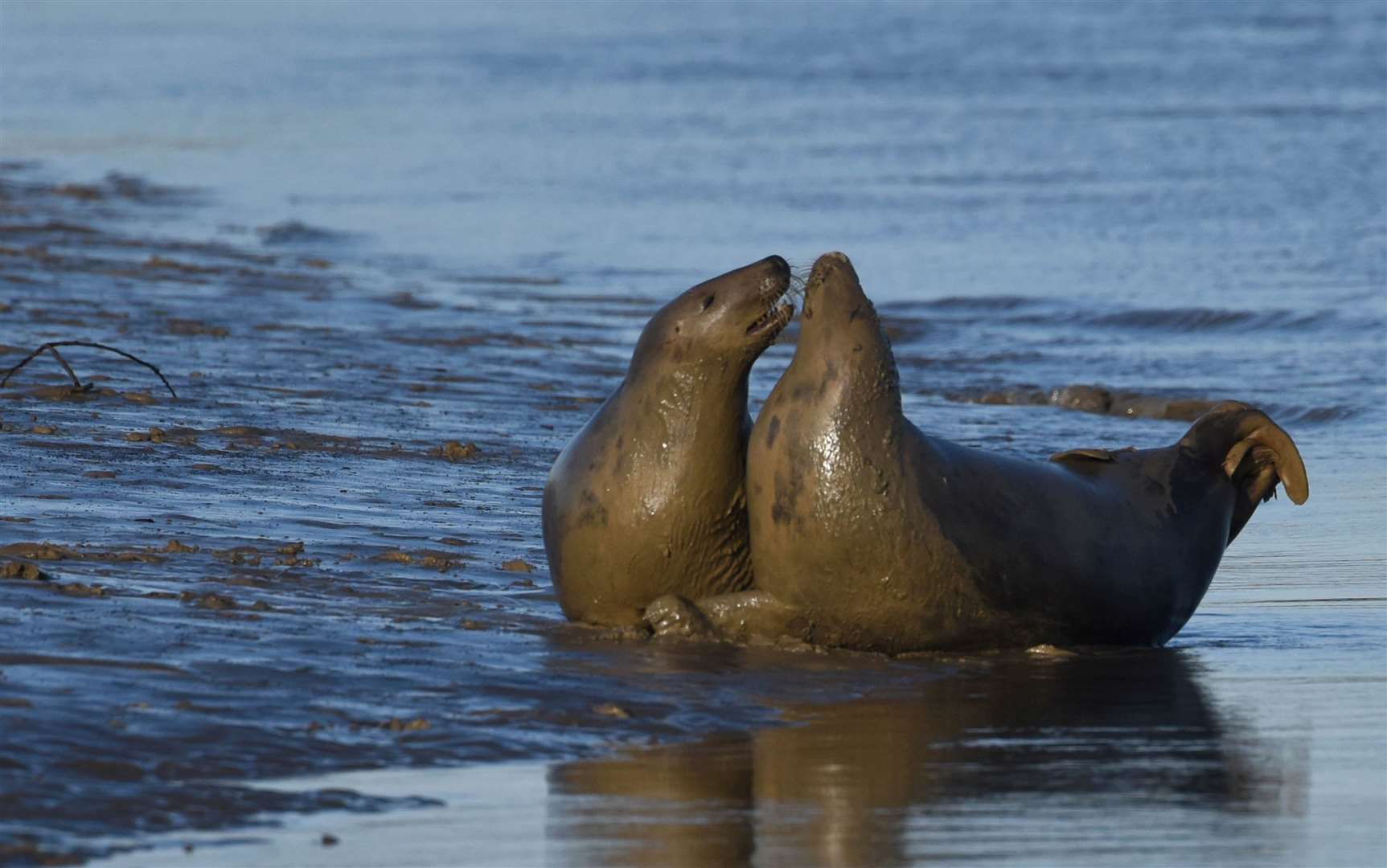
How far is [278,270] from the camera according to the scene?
61.1 ft

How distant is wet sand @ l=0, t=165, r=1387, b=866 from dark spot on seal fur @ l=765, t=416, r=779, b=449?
25.4 inches

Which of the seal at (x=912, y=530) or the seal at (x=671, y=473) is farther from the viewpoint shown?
the seal at (x=671, y=473)

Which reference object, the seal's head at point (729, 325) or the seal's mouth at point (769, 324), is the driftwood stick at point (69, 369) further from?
the seal's mouth at point (769, 324)

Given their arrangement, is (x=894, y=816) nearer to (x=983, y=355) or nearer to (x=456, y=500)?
(x=456, y=500)

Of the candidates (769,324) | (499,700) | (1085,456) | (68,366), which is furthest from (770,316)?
(68,366)

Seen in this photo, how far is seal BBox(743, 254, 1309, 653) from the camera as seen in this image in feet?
22.4

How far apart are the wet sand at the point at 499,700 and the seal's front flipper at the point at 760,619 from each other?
3.8 inches

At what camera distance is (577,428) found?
37.8 feet

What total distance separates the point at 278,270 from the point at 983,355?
6436 millimetres

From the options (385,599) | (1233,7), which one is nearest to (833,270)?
(385,599)

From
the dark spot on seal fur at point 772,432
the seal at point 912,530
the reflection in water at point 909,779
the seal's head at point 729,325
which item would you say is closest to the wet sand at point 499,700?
the reflection in water at point 909,779

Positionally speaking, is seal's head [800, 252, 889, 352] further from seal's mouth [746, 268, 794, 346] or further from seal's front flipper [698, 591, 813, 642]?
seal's front flipper [698, 591, 813, 642]

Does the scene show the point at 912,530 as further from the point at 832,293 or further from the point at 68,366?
the point at 68,366

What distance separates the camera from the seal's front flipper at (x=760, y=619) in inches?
273
